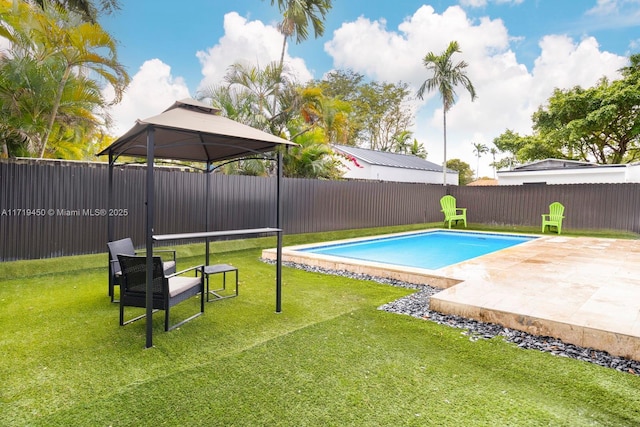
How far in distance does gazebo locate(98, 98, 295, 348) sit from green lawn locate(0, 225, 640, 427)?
1.73ft

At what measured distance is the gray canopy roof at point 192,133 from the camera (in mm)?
3172

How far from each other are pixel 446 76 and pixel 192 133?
623 inches

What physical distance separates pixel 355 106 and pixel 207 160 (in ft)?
80.2

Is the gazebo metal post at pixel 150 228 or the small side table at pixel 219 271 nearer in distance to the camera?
the gazebo metal post at pixel 150 228

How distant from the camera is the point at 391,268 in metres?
5.77

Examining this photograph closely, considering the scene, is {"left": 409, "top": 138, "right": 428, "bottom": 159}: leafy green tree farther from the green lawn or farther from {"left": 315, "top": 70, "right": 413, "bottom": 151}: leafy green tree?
the green lawn

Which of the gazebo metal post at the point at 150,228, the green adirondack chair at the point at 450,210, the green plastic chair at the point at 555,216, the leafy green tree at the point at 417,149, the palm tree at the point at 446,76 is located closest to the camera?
the gazebo metal post at the point at 150,228

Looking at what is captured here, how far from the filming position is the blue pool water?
8102 mm

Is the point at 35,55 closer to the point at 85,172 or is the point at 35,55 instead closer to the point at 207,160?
the point at 85,172

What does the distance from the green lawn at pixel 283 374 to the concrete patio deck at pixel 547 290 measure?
0.38m

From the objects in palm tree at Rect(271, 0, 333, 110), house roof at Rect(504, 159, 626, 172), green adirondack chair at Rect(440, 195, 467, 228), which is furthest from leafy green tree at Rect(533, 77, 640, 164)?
palm tree at Rect(271, 0, 333, 110)

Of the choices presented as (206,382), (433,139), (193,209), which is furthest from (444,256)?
(433,139)

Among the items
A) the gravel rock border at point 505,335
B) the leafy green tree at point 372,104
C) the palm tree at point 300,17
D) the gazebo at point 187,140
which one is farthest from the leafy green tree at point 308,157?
the leafy green tree at point 372,104

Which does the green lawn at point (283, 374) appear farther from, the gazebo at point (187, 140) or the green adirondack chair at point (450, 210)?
the green adirondack chair at point (450, 210)
